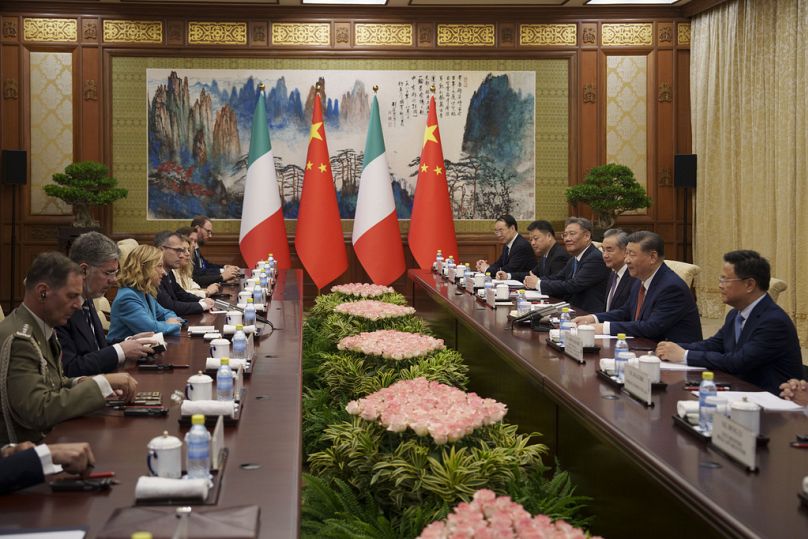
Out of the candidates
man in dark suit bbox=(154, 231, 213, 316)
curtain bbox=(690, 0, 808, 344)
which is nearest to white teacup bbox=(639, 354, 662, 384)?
man in dark suit bbox=(154, 231, 213, 316)

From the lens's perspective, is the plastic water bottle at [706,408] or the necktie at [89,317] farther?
the necktie at [89,317]

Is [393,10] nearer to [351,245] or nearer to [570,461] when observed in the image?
[351,245]

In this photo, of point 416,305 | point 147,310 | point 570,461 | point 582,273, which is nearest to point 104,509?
point 570,461

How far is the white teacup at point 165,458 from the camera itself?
82.1 inches

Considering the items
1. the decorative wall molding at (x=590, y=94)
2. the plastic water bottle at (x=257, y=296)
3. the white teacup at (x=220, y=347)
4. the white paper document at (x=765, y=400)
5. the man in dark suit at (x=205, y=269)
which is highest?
the decorative wall molding at (x=590, y=94)

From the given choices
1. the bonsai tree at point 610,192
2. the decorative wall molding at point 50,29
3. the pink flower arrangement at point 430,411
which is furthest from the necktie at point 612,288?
the decorative wall molding at point 50,29

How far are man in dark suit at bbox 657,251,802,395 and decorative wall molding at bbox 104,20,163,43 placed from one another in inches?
306

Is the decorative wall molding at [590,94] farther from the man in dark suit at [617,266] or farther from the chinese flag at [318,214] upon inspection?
the man in dark suit at [617,266]

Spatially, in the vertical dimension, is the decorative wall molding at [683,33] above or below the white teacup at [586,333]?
above

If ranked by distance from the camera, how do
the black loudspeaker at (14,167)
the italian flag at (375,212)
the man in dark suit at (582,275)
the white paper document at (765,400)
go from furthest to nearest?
the italian flag at (375,212) < the black loudspeaker at (14,167) < the man in dark suit at (582,275) < the white paper document at (765,400)

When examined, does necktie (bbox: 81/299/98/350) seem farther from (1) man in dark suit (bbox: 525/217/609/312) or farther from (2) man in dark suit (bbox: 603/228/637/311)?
(1) man in dark suit (bbox: 525/217/609/312)

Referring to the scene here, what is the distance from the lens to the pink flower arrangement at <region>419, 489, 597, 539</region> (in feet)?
6.60

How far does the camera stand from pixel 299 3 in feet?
32.3

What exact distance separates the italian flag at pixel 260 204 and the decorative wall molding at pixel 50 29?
7.13ft
